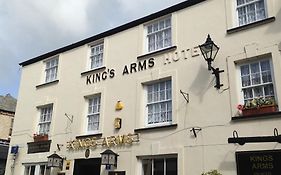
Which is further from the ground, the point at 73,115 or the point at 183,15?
the point at 183,15

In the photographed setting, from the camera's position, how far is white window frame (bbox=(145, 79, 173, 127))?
11.3 meters

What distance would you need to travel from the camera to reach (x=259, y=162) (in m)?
8.86

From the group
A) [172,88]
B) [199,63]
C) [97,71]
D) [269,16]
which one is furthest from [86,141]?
[269,16]

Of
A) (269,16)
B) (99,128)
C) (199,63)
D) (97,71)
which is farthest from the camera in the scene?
(97,71)

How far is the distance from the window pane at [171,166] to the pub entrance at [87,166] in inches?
112

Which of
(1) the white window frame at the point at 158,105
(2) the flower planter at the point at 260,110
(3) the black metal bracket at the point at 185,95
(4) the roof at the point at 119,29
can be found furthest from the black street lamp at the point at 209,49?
(4) the roof at the point at 119,29

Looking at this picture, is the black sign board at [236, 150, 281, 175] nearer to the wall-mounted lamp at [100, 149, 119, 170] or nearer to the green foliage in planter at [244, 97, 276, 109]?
the green foliage in planter at [244, 97, 276, 109]

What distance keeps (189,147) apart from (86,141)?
442cm

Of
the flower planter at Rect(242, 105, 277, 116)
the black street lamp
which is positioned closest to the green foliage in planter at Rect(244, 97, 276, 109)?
the flower planter at Rect(242, 105, 277, 116)

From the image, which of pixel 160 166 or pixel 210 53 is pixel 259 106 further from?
pixel 160 166

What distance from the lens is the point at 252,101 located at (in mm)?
9508

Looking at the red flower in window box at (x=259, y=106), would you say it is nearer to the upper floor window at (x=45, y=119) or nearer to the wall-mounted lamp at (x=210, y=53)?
the wall-mounted lamp at (x=210, y=53)

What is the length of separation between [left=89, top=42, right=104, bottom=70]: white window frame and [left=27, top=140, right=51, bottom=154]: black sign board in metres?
3.78

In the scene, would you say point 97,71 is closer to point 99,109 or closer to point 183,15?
point 99,109
